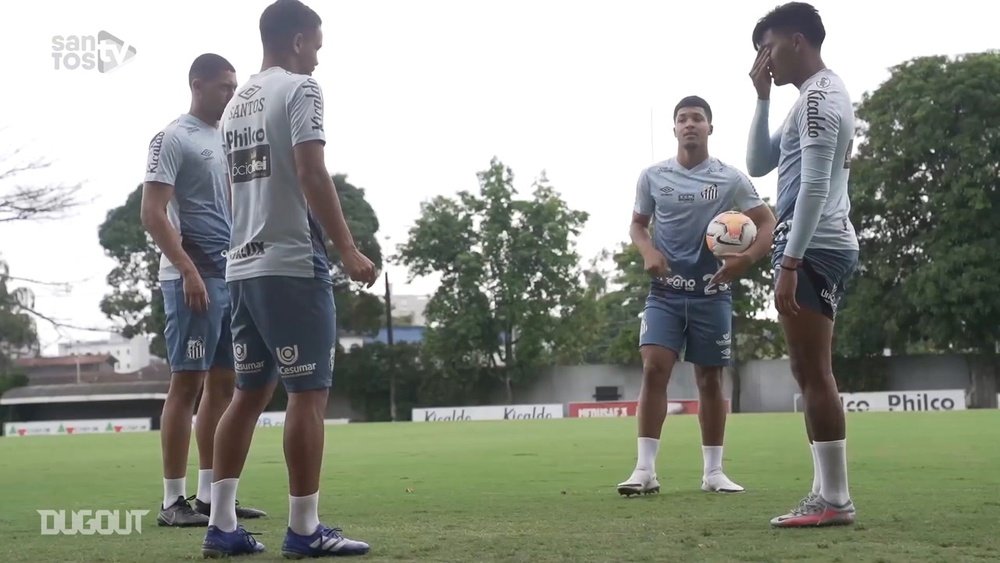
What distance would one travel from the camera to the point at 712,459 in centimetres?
801

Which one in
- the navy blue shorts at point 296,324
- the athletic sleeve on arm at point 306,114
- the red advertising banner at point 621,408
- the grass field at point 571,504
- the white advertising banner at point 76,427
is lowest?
the white advertising banner at point 76,427

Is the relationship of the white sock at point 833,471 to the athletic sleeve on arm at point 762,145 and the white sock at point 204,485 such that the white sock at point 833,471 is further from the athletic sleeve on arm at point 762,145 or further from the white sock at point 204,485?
the white sock at point 204,485

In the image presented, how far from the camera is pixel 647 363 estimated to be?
26.7 feet

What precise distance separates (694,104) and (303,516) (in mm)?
4587

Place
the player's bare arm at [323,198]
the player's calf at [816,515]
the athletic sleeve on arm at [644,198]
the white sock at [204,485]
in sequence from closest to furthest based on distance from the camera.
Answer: the player's bare arm at [323,198], the player's calf at [816,515], the white sock at [204,485], the athletic sleeve on arm at [644,198]

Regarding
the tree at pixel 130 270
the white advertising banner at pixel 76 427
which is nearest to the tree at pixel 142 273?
the tree at pixel 130 270

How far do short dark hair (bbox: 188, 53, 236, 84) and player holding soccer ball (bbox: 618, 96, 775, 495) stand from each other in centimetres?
297

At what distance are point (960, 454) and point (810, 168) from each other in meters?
6.36

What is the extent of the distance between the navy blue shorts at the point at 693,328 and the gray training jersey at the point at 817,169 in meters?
2.20

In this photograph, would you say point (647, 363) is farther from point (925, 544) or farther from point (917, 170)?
point (917, 170)

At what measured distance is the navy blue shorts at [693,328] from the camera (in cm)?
815

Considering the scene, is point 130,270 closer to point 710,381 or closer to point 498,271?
point 498,271

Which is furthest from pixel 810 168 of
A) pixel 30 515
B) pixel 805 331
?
pixel 30 515

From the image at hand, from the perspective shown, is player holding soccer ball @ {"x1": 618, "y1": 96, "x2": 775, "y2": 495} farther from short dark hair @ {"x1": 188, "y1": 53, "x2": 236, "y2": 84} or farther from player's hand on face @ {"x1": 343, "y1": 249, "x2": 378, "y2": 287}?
player's hand on face @ {"x1": 343, "y1": 249, "x2": 378, "y2": 287}
